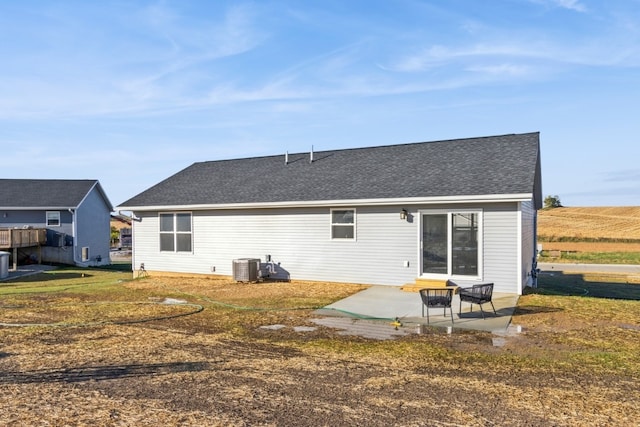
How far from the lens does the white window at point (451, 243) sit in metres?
12.2

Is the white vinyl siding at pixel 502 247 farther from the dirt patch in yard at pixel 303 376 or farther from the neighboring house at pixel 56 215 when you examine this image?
the neighboring house at pixel 56 215

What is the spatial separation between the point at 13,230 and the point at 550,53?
2763 centimetres

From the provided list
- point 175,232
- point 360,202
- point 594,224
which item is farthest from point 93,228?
point 594,224

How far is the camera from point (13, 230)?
24406mm

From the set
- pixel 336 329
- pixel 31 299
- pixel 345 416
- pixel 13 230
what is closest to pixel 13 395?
pixel 345 416

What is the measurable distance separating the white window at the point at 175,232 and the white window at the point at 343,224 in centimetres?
606

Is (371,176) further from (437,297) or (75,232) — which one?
(75,232)

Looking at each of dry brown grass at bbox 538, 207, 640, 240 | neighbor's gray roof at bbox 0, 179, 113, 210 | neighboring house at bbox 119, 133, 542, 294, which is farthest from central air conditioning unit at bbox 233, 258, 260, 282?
dry brown grass at bbox 538, 207, 640, 240

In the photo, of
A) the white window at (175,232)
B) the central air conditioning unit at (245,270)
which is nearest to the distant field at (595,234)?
the central air conditioning unit at (245,270)

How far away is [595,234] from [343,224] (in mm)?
42529

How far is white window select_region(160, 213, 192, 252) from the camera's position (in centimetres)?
1681

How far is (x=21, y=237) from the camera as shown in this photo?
25.4 metres

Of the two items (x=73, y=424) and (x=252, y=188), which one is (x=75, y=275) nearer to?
(x=252, y=188)

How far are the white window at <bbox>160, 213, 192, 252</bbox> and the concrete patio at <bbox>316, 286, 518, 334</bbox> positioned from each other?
7.85m
